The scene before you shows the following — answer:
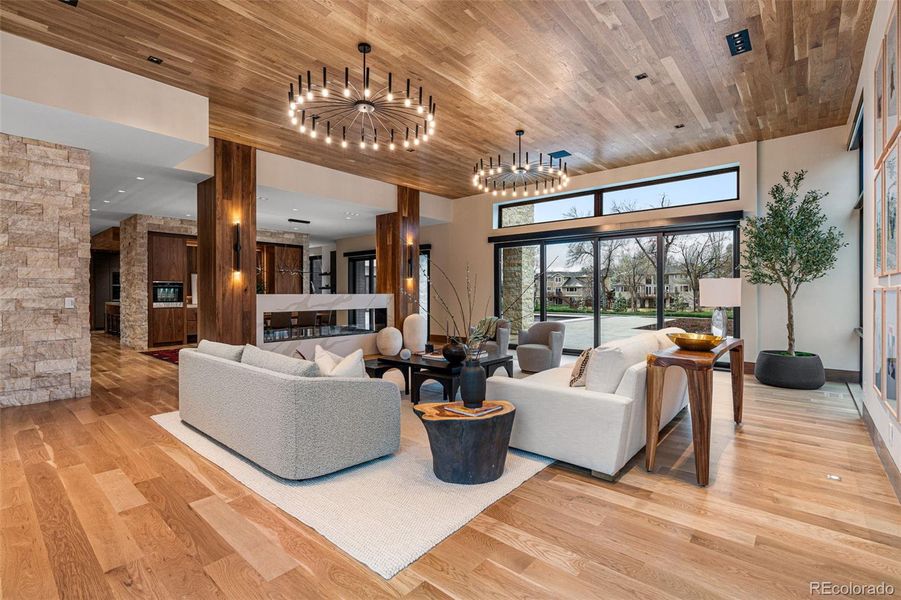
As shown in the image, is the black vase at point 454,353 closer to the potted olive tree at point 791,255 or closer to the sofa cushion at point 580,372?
the sofa cushion at point 580,372

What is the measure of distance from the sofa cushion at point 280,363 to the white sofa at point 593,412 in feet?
4.32

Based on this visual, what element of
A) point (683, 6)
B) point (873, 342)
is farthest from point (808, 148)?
point (683, 6)

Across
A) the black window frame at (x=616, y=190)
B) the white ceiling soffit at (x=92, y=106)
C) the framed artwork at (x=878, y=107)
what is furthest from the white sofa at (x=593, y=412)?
the black window frame at (x=616, y=190)

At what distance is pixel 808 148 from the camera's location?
19.4 ft

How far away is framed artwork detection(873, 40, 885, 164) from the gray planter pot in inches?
110

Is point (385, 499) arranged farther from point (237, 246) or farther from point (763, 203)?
point (763, 203)

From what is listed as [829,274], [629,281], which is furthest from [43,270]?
[829,274]

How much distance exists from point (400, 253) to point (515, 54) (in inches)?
194

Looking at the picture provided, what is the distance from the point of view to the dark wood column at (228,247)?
586cm

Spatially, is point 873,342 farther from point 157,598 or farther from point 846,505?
point 157,598

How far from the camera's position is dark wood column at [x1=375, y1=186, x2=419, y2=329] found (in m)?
8.40

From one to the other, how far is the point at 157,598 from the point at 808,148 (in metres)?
7.98

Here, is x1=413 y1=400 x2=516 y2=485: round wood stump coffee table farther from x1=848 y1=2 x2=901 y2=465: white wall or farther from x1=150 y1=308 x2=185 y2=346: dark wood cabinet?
x1=150 y1=308 x2=185 y2=346: dark wood cabinet

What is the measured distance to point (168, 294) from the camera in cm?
930
